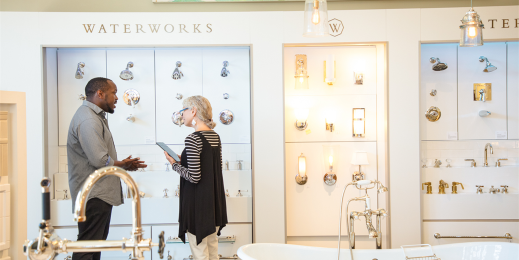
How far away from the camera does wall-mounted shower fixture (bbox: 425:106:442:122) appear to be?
4180mm

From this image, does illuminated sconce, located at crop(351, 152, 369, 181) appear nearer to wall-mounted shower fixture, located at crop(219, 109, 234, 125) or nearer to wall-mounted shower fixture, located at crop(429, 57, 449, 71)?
wall-mounted shower fixture, located at crop(429, 57, 449, 71)

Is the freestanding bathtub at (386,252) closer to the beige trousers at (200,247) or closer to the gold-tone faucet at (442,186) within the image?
A: the beige trousers at (200,247)

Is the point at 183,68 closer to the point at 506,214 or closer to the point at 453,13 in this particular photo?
the point at 453,13

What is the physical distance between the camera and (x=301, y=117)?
13.7 ft

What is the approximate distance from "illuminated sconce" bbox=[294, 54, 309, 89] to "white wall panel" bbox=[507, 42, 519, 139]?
2.25 meters

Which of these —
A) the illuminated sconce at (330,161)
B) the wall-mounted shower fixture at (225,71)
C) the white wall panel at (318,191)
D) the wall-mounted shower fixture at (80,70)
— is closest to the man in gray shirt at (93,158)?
the wall-mounted shower fixture at (80,70)

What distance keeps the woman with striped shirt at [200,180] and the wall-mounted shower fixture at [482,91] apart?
118 inches

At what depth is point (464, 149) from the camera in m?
4.25

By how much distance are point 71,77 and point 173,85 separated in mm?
1101

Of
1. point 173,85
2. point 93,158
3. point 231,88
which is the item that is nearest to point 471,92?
point 231,88

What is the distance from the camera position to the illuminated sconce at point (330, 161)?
13.8 ft

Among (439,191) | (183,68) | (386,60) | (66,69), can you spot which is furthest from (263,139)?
(66,69)

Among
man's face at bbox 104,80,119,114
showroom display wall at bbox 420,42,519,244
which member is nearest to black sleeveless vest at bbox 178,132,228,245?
man's face at bbox 104,80,119,114

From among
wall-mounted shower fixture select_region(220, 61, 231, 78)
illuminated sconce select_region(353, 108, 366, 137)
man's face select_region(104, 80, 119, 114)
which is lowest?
illuminated sconce select_region(353, 108, 366, 137)
